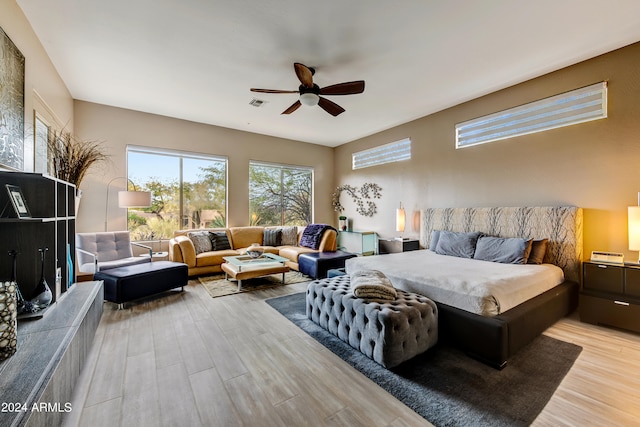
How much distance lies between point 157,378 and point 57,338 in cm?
69

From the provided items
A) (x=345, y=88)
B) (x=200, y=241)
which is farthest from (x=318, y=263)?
(x=345, y=88)

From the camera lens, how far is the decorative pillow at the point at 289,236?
590 cm

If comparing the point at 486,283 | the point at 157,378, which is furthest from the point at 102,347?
the point at 486,283

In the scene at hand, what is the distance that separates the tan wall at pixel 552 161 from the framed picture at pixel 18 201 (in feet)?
17.6

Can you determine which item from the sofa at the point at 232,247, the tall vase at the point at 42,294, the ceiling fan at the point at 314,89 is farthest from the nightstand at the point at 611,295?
the tall vase at the point at 42,294

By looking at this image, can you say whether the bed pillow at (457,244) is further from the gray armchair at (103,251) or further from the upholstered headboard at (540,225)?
the gray armchair at (103,251)

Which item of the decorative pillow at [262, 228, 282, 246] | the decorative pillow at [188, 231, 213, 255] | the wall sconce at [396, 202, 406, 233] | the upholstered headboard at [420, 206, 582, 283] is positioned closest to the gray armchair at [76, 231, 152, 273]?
A: the decorative pillow at [188, 231, 213, 255]

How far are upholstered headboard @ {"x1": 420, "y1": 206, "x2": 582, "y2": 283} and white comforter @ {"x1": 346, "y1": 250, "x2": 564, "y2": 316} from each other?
22cm

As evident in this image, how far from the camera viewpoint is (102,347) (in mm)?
2312

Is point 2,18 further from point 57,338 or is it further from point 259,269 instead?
point 259,269

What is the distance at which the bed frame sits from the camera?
2076mm

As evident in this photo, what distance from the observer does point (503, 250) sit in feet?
11.2

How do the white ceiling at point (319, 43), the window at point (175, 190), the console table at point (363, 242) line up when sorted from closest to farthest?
1. the white ceiling at point (319, 43)
2. the window at point (175, 190)
3. the console table at point (363, 242)

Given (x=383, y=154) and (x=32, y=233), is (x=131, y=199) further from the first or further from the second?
(x=383, y=154)
